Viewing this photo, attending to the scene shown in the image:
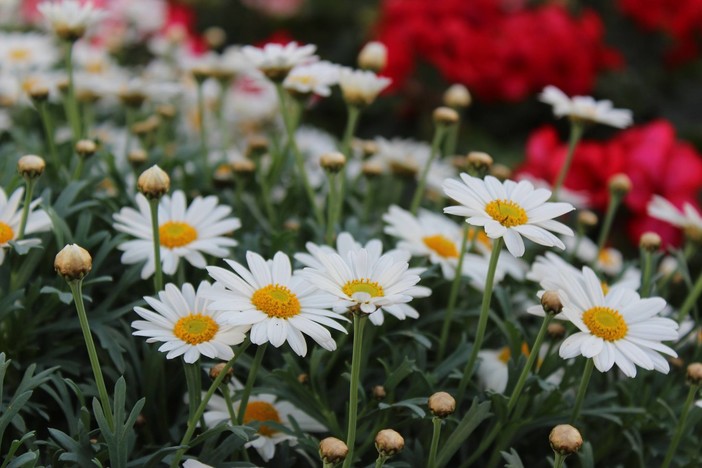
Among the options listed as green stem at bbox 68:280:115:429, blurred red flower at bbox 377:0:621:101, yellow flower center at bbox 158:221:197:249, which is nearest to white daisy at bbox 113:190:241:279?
yellow flower center at bbox 158:221:197:249

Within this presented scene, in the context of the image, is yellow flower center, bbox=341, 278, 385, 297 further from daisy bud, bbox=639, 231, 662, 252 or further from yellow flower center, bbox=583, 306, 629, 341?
daisy bud, bbox=639, 231, 662, 252

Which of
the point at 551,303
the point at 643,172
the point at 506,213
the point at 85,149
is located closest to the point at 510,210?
the point at 506,213

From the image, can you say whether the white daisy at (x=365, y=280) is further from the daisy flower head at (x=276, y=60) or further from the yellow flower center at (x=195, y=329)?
the daisy flower head at (x=276, y=60)

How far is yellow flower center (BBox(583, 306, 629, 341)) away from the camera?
981mm

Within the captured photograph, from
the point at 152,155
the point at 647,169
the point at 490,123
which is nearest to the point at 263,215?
the point at 152,155

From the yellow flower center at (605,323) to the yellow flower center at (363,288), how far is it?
0.26 metres

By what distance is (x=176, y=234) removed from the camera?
1.17 metres

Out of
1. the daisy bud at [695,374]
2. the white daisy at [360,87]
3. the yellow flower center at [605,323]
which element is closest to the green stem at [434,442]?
the yellow flower center at [605,323]

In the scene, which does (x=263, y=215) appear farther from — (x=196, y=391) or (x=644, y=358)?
(x=644, y=358)

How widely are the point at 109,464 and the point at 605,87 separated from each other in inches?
104

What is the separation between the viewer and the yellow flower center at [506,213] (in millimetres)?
953

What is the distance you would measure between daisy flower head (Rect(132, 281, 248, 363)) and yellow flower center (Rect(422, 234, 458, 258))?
445 mm

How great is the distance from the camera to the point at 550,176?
2.10 m

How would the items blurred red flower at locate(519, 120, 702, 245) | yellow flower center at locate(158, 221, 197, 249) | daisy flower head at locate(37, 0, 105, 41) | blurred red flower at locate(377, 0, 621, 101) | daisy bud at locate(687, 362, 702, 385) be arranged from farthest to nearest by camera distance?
blurred red flower at locate(377, 0, 621, 101), blurred red flower at locate(519, 120, 702, 245), daisy flower head at locate(37, 0, 105, 41), yellow flower center at locate(158, 221, 197, 249), daisy bud at locate(687, 362, 702, 385)
